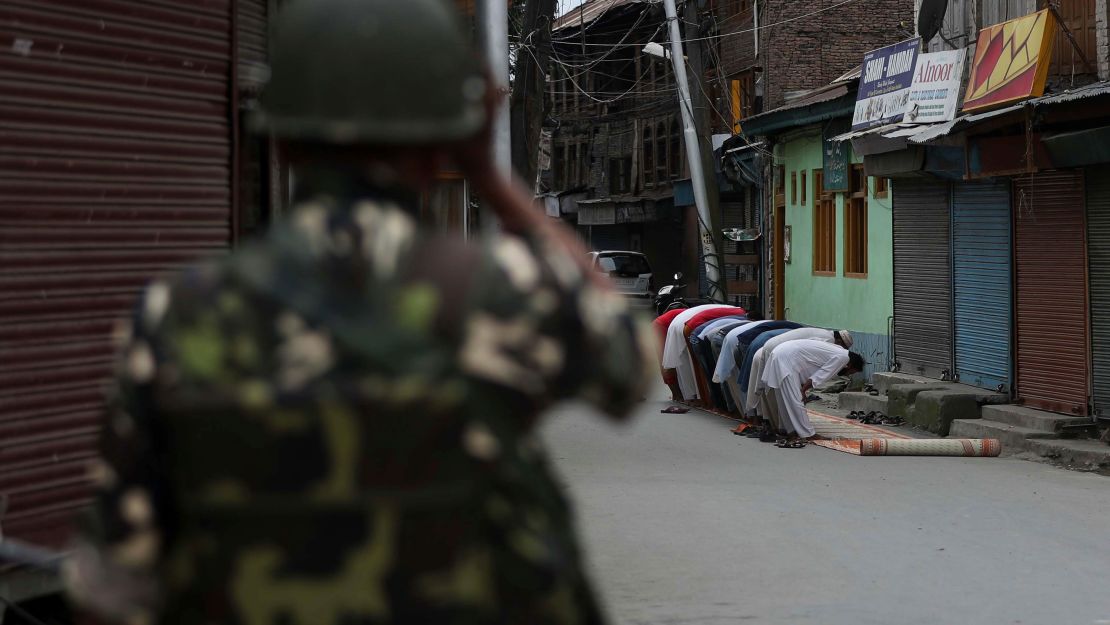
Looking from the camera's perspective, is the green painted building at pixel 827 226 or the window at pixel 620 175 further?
the window at pixel 620 175

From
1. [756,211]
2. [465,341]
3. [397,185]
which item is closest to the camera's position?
[465,341]

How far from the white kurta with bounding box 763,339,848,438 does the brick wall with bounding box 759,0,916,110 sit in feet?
53.9

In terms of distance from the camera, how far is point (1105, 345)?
14094 millimetres

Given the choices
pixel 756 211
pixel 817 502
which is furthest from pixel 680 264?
pixel 817 502

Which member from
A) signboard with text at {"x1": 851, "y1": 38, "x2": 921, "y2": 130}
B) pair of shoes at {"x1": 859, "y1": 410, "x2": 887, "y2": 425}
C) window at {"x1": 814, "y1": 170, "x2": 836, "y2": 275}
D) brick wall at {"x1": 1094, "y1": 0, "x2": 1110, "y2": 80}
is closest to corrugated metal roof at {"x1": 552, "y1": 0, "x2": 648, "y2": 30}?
window at {"x1": 814, "y1": 170, "x2": 836, "y2": 275}

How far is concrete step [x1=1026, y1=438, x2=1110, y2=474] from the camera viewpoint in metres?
12.9

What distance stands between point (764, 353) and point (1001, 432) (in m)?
2.51

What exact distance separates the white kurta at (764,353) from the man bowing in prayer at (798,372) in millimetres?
160

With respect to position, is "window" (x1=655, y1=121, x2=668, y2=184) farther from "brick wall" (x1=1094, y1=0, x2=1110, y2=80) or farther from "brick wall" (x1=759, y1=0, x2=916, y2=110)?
"brick wall" (x1=1094, y1=0, x2=1110, y2=80)

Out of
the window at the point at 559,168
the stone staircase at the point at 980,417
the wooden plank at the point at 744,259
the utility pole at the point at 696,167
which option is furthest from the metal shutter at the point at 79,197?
the window at the point at 559,168

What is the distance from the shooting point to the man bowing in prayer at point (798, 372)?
14.8 metres

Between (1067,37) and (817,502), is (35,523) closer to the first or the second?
(817,502)

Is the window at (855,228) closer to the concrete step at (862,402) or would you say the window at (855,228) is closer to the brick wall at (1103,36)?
the concrete step at (862,402)

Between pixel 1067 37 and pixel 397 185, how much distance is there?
1396 centimetres
